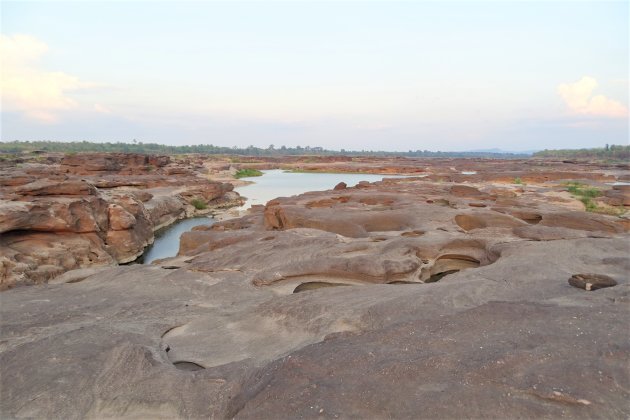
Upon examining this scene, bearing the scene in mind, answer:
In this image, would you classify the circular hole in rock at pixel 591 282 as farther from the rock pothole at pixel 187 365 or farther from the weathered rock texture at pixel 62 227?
the weathered rock texture at pixel 62 227

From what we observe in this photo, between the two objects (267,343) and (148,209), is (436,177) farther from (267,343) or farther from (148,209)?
(267,343)

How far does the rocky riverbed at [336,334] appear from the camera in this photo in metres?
4.26

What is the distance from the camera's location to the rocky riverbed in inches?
168

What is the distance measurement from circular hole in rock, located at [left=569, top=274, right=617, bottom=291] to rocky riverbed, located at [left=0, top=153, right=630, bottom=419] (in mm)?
27

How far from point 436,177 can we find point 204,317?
39.6m

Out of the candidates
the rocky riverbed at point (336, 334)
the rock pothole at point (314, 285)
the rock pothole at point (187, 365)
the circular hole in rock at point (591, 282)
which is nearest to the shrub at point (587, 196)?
the rocky riverbed at point (336, 334)

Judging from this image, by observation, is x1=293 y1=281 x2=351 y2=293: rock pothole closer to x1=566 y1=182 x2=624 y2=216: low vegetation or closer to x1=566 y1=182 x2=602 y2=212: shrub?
x1=566 y1=182 x2=624 y2=216: low vegetation

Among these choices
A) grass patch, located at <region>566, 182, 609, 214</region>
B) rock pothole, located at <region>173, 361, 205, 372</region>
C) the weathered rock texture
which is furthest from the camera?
grass patch, located at <region>566, 182, 609, 214</region>

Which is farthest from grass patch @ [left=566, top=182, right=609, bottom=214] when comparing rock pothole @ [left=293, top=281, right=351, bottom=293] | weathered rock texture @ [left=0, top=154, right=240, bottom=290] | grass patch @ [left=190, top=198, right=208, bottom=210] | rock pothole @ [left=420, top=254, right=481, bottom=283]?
grass patch @ [left=190, top=198, right=208, bottom=210]

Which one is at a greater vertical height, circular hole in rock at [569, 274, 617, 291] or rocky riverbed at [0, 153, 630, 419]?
circular hole in rock at [569, 274, 617, 291]

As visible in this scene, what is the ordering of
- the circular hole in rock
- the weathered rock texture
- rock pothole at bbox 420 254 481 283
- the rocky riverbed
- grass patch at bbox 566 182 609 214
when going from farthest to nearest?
grass patch at bbox 566 182 609 214
the weathered rock texture
rock pothole at bbox 420 254 481 283
the circular hole in rock
the rocky riverbed

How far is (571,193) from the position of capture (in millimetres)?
28953

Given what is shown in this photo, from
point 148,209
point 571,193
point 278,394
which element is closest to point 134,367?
point 278,394

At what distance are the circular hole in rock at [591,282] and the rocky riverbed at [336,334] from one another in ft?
0.09
